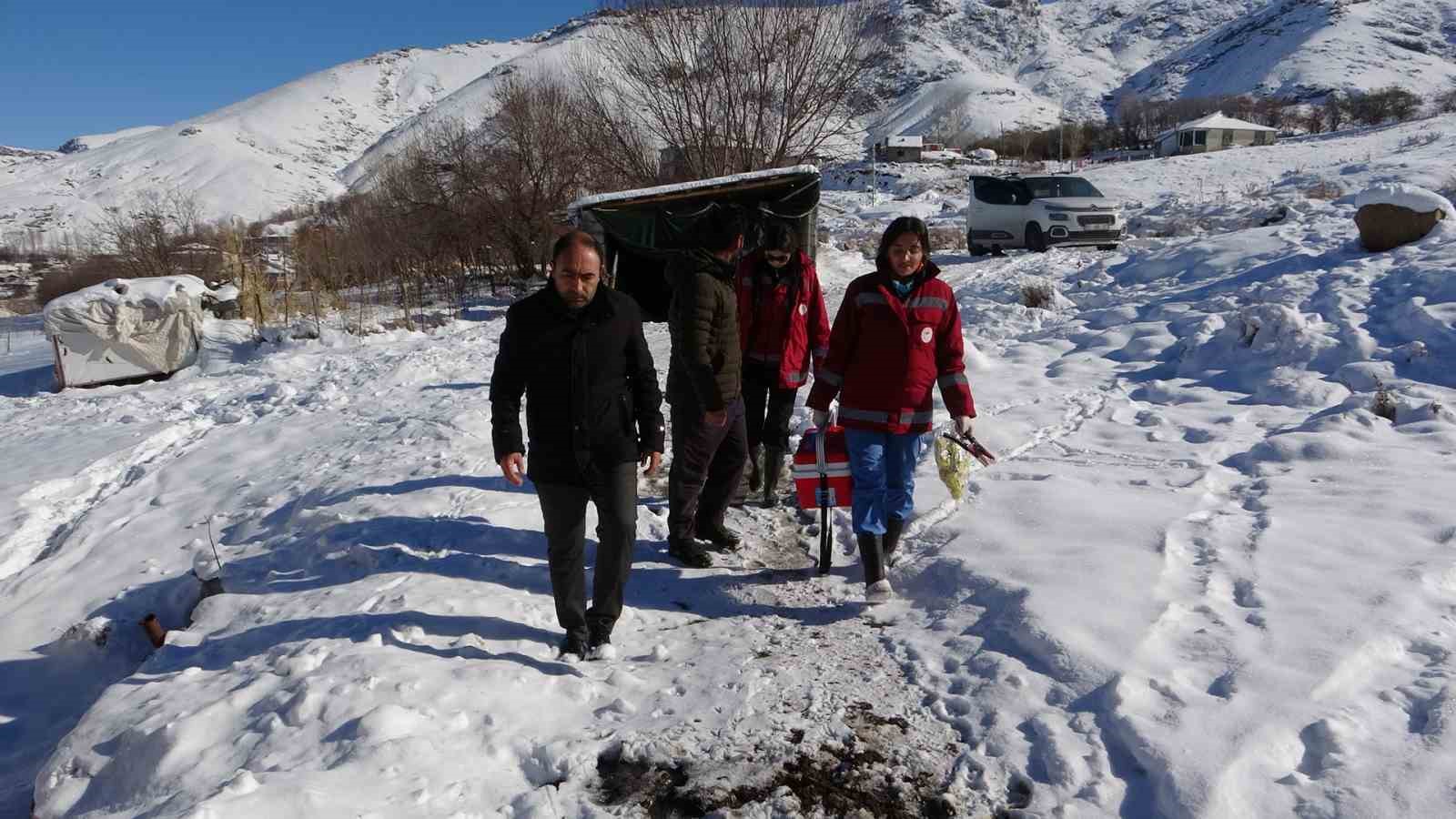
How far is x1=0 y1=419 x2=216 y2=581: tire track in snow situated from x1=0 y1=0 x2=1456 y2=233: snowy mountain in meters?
73.6

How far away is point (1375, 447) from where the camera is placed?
4555 millimetres

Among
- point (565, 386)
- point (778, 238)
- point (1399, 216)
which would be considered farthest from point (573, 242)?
point (1399, 216)

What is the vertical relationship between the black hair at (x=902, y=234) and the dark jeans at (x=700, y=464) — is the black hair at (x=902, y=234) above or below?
above

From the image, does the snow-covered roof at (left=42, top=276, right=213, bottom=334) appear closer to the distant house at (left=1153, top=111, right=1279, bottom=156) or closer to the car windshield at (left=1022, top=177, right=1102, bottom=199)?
the car windshield at (left=1022, top=177, right=1102, bottom=199)

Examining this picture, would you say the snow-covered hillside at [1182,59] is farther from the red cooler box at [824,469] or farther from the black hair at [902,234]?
the black hair at [902,234]

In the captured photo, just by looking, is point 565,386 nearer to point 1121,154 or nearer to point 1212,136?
point 1121,154

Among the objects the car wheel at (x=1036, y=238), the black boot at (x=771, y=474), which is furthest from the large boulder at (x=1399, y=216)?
the black boot at (x=771, y=474)

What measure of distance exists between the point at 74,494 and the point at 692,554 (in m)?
5.71

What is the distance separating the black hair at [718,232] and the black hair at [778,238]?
0.46 meters

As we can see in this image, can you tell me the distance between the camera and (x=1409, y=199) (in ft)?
27.6

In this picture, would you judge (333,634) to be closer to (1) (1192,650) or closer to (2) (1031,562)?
(2) (1031,562)

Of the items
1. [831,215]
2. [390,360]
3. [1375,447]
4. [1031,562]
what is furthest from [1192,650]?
[831,215]

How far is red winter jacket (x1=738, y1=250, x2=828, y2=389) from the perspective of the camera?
4312 mm

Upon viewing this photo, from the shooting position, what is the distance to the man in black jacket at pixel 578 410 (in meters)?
2.90
